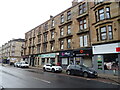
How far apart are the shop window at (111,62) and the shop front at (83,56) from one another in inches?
112

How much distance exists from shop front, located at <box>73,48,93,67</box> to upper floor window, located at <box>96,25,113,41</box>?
293 centimetres

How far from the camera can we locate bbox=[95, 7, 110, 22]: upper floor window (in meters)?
18.0

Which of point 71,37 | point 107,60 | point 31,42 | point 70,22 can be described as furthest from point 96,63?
point 31,42

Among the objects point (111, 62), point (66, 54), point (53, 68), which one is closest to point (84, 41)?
point (66, 54)

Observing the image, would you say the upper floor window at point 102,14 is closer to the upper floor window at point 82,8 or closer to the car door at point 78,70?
the upper floor window at point 82,8

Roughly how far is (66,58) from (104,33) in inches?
396

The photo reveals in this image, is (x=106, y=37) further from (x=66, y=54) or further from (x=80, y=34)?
Result: (x=66, y=54)

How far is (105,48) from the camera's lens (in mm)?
17578

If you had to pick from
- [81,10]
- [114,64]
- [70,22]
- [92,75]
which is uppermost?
[81,10]

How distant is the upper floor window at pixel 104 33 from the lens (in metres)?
17.5

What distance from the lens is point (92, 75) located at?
14141 mm

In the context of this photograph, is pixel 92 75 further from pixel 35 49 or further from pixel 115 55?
pixel 35 49

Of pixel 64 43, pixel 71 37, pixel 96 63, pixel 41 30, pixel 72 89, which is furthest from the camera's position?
pixel 41 30

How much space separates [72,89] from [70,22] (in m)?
18.9
